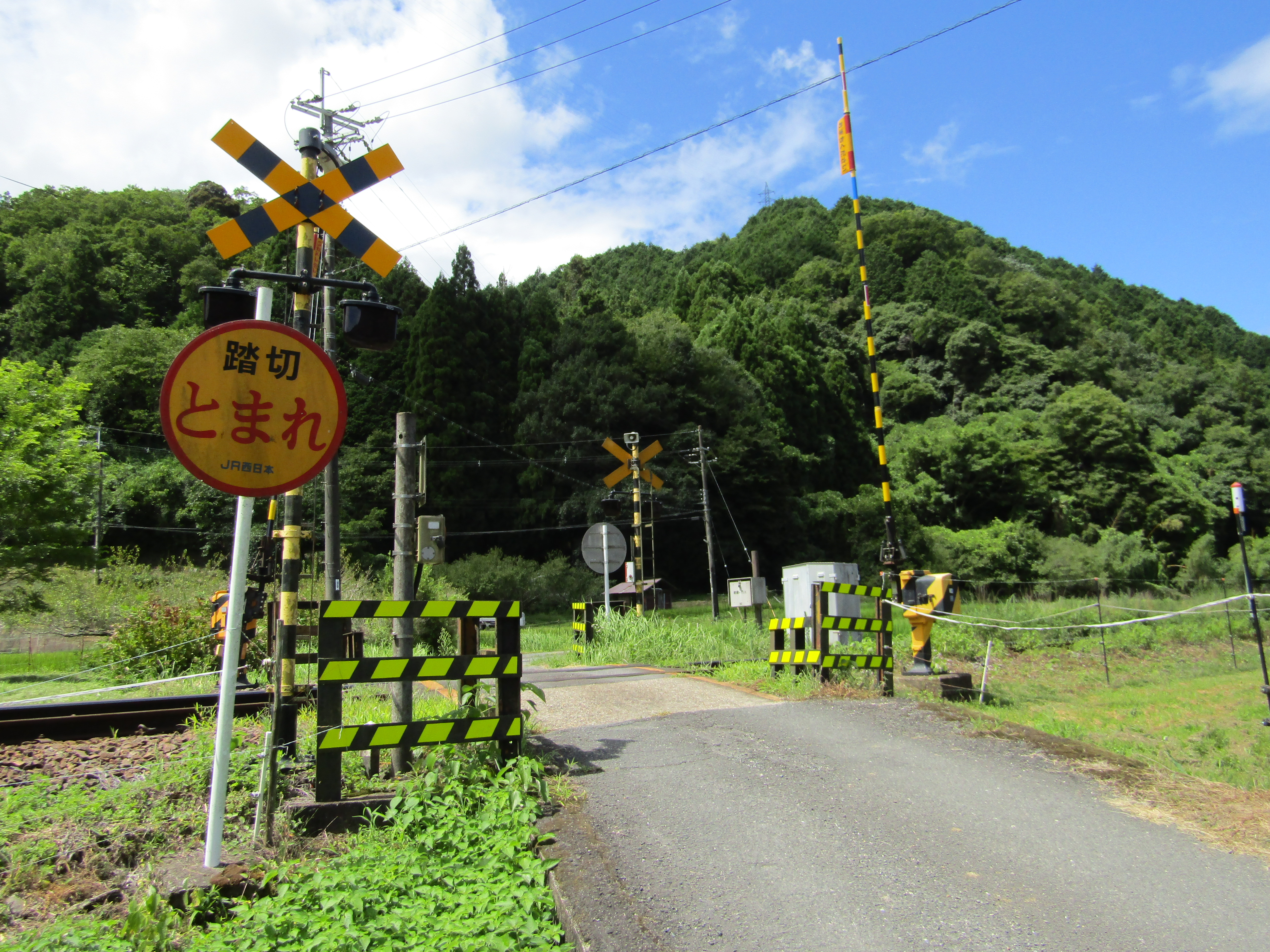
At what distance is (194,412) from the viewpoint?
3633 millimetres

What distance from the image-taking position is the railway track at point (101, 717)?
630 centimetres

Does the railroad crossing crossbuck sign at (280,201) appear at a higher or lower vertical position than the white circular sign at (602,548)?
higher

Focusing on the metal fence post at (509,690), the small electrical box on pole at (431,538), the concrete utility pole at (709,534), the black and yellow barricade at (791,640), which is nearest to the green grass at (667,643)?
the black and yellow barricade at (791,640)

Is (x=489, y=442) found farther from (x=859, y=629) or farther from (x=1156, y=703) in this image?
(x=859, y=629)

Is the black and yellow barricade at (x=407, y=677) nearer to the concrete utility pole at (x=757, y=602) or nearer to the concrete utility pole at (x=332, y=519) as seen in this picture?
the concrete utility pole at (x=332, y=519)

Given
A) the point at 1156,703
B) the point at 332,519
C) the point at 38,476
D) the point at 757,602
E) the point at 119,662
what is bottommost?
the point at 1156,703

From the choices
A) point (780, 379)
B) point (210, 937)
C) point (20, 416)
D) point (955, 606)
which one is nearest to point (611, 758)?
point (210, 937)

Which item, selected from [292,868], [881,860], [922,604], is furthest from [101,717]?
[922,604]

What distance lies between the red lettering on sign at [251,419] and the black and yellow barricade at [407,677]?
2.95 ft

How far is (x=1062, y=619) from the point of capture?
2112 cm

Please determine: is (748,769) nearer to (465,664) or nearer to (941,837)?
(941,837)

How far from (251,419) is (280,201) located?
6.35 feet

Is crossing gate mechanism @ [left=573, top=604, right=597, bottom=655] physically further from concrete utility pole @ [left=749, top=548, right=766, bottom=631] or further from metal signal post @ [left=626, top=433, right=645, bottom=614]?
metal signal post @ [left=626, top=433, right=645, bottom=614]

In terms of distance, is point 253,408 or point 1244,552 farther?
point 1244,552
